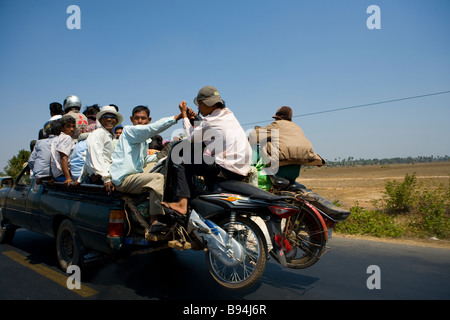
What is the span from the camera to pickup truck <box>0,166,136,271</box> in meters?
4.11

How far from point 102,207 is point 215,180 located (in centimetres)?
153

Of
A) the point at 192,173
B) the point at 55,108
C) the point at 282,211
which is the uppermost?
the point at 55,108

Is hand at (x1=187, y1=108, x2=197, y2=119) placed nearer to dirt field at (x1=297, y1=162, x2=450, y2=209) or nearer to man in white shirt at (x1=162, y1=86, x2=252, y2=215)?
man in white shirt at (x1=162, y1=86, x2=252, y2=215)

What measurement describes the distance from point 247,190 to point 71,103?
5.26m

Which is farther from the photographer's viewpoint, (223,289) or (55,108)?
(55,108)

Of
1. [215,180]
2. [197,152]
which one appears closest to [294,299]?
[215,180]

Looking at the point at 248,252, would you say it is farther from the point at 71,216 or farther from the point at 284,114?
the point at 71,216

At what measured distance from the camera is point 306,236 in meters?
4.18

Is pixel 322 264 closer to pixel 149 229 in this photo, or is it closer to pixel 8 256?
pixel 149 229

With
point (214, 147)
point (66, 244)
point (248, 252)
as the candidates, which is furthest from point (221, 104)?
point (66, 244)

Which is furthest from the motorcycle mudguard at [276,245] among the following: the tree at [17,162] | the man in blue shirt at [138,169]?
the tree at [17,162]

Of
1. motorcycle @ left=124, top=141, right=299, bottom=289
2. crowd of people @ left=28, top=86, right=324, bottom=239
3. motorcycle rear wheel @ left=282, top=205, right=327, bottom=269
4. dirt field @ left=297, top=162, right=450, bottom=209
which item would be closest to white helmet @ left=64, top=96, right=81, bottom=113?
crowd of people @ left=28, top=86, right=324, bottom=239

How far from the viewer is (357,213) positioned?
28.4ft

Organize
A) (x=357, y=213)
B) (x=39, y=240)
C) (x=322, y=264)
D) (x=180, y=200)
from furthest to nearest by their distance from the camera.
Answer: (x=357, y=213)
(x=39, y=240)
(x=322, y=264)
(x=180, y=200)
